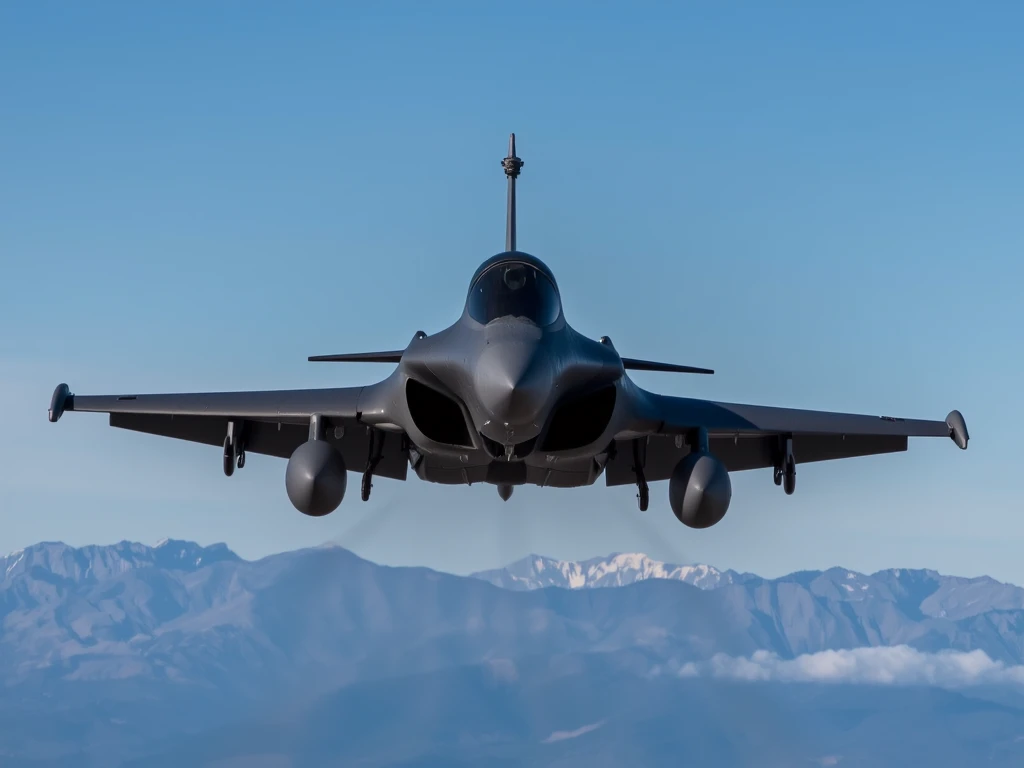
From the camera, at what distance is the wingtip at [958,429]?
18672 mm

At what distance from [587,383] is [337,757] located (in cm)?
11937

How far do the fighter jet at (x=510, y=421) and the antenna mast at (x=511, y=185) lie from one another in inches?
1.1

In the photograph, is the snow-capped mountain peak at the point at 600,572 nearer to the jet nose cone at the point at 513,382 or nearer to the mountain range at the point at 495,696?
the mountain range at the point at 495,696

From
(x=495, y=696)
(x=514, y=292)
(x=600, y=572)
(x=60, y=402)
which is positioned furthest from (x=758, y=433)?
(x=600, y=572)

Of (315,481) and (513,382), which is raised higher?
(513,382)

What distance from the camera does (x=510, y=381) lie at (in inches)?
507

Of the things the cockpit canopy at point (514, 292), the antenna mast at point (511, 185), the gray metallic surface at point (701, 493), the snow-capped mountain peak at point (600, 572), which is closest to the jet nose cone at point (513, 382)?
the cockpit canopy at point (514, 292)

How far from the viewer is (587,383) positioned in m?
14.4

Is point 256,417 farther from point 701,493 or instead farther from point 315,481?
point 701,493

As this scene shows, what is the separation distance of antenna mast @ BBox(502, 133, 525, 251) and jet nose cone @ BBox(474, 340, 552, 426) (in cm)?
712

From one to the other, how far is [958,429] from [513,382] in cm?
892

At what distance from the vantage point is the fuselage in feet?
43.2

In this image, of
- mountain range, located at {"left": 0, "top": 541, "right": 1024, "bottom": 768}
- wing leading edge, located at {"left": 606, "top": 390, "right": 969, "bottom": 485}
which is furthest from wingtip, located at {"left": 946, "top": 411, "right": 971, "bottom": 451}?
mountain range, located at {"left": 0, "top": 541, "right": 1024, "bottom": 768}

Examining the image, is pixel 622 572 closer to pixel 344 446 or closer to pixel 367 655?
pixel 367 655
